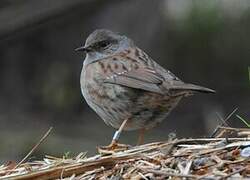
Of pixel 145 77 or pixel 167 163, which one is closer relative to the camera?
pixel 167 163

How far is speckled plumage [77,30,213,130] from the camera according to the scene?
797 cm

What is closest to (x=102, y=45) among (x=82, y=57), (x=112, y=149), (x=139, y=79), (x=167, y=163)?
(x=139, y=79)

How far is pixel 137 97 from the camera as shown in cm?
808

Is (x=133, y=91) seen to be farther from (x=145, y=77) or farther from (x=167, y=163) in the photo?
(x=167, y=163)

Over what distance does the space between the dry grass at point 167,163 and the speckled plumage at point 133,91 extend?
1838 mm

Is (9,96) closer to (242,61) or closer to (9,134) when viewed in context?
(9,134)

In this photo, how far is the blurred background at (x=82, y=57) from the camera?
12.6m

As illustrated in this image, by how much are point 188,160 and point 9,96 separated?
367 inches

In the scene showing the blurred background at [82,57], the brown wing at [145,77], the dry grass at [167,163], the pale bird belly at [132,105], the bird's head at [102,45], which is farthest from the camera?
the blurred background at [82,57]

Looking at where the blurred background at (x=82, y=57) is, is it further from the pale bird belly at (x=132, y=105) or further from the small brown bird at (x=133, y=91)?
the pale bird belly at (x=132, y=105)

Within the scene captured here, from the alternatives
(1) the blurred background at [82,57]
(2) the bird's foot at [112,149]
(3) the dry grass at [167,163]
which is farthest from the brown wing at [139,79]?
(1) the blurred background at [82,57]

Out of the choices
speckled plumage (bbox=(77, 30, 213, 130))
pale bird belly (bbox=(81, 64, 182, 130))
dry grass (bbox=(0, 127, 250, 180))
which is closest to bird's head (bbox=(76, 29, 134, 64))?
speckled plumage (bbox=(77, 30, 213, 130))

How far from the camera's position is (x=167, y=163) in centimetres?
549

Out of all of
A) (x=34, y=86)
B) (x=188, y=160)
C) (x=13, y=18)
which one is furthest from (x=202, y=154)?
(x=34, y=86)
